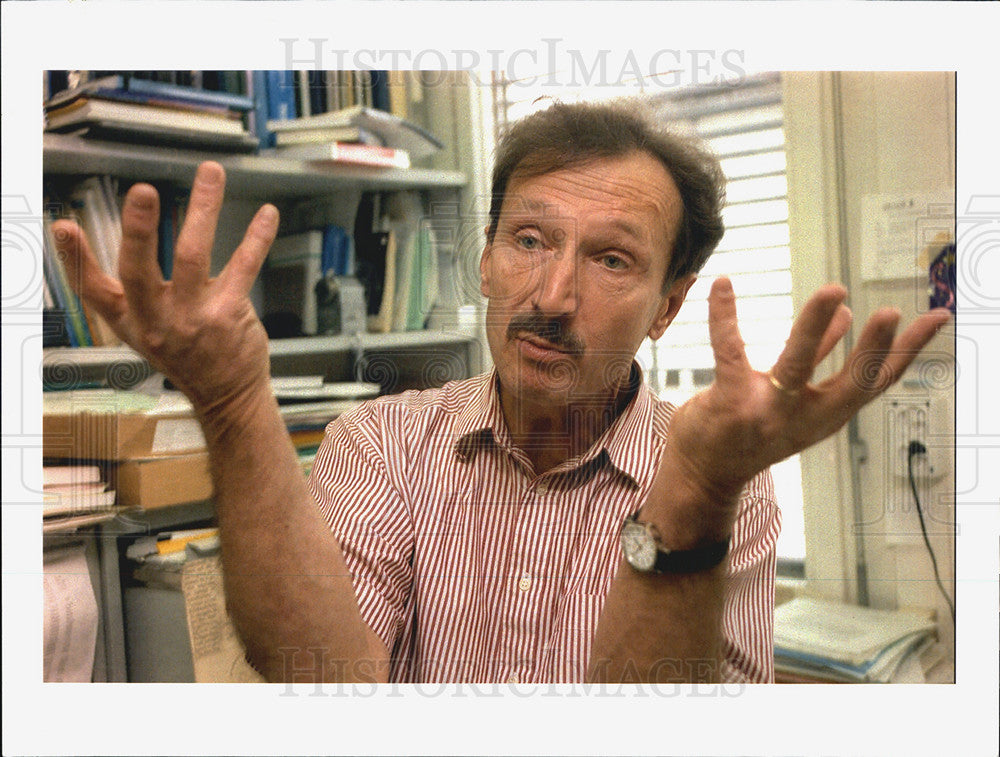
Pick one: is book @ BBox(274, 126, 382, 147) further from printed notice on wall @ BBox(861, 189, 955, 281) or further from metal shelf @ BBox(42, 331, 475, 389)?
printed notice on wall @ BBox(861, 189, 955, 281)

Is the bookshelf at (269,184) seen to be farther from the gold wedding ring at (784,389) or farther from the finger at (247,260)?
the gold wedding ring at (784,389)

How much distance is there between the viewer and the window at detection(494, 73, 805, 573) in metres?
0.97

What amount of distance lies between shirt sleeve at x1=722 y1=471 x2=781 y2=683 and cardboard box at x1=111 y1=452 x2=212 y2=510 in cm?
60

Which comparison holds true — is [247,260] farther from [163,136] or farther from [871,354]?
[871,354]

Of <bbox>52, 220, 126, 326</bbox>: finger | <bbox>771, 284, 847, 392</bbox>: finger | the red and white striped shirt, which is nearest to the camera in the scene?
<bbox>771, 284, 847, 392</bbox>: finger

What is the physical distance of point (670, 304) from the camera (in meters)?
0.96

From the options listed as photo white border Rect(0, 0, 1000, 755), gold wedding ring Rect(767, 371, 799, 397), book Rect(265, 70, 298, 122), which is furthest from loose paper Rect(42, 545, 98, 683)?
gold wedding ring Rect(767, 371, 799, 397)

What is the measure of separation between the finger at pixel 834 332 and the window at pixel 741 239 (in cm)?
9

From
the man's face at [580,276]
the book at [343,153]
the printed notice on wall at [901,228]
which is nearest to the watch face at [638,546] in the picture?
the man's face at [580,276]

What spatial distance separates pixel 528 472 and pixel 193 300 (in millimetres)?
409

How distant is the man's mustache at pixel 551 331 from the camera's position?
95 cm

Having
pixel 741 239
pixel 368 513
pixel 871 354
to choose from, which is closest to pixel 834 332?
pixel 871 354

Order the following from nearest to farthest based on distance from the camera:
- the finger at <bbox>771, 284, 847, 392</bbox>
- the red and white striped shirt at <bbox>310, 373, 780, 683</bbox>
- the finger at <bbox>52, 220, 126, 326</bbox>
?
1. the finger at <bbox>771, 284, 847, 392</bbox>
2. the finger at <bbox>52, 220, 126, 326</bbox>
3. the red and white striped shirt at <bbox>310, 373, 780, 683</bbox>

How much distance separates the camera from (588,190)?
3.05 ft
